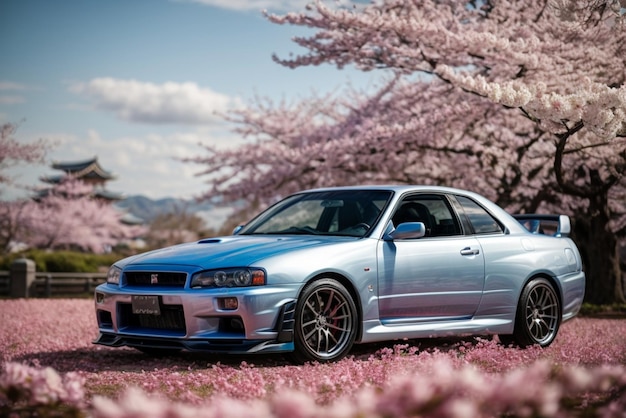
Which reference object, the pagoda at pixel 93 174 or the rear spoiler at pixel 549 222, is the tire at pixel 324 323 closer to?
the rear spoiler at pixel 549 222

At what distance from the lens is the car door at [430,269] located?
25.9 feet

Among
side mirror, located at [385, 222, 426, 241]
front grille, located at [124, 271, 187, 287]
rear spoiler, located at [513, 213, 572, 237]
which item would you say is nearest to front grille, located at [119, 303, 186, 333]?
front grille, located at [124, 271, 187, 287]

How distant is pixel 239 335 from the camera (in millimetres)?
7082

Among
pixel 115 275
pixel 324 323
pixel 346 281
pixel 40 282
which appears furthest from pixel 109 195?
pixel 324 323

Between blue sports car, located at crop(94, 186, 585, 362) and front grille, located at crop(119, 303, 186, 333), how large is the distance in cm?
1

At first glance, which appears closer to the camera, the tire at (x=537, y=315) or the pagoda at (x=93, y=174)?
the tire at (x=537, y=315)

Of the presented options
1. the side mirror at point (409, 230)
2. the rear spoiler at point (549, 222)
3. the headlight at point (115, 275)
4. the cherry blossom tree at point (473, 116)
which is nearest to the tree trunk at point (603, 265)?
the cherry blossom tree at point (473, 116)

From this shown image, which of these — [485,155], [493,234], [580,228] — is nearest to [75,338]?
[493,234]

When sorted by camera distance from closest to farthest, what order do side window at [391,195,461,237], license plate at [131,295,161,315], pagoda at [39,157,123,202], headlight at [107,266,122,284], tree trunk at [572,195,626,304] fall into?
license plate at [131,295,161,315] < headlight at [107,266,122,284] < side window at [391,195,461,237] < tree trunk at [572,195,626,304] < pagoda at [39,157,123,202]

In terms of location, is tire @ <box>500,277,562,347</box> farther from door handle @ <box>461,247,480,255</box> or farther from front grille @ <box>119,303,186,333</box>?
front grille @ <box>119,303,186,333</box>

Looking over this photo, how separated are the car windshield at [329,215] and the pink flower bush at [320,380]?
3.99 ft

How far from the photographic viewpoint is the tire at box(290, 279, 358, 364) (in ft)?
23.6

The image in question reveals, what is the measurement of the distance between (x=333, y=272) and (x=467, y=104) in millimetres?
10763

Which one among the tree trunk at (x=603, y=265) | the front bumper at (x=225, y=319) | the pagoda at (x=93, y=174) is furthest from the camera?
the pagoda at (x=93, y=174)
